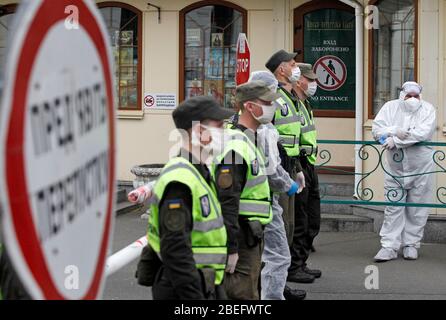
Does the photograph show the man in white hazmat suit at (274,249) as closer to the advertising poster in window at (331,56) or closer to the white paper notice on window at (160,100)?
the advertising poster in window at (331,56)

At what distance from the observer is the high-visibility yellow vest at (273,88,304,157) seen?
285 inches

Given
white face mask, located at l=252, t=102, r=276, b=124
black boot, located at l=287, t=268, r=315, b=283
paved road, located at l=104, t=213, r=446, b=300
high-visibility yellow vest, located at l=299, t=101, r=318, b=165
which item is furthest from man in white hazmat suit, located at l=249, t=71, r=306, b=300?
black boot, located at l=287, t=268, r=315, b=283

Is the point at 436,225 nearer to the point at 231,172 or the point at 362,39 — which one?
the point at 362,39

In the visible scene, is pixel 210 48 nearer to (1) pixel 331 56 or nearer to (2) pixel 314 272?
(1) pixel 331 56

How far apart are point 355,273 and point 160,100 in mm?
5126

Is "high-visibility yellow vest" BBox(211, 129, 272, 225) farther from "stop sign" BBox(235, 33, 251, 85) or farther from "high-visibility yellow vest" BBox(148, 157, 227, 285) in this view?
"stop sign" BBox(235, 33, 251, 85)

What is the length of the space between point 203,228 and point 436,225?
651 cm

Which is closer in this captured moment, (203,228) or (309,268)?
(203,228)

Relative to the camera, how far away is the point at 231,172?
4.93 m

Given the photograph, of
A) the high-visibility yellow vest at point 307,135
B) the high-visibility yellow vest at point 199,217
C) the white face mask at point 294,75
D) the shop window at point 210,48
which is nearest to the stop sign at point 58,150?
the high-visibility yellow vest at point 199,217
